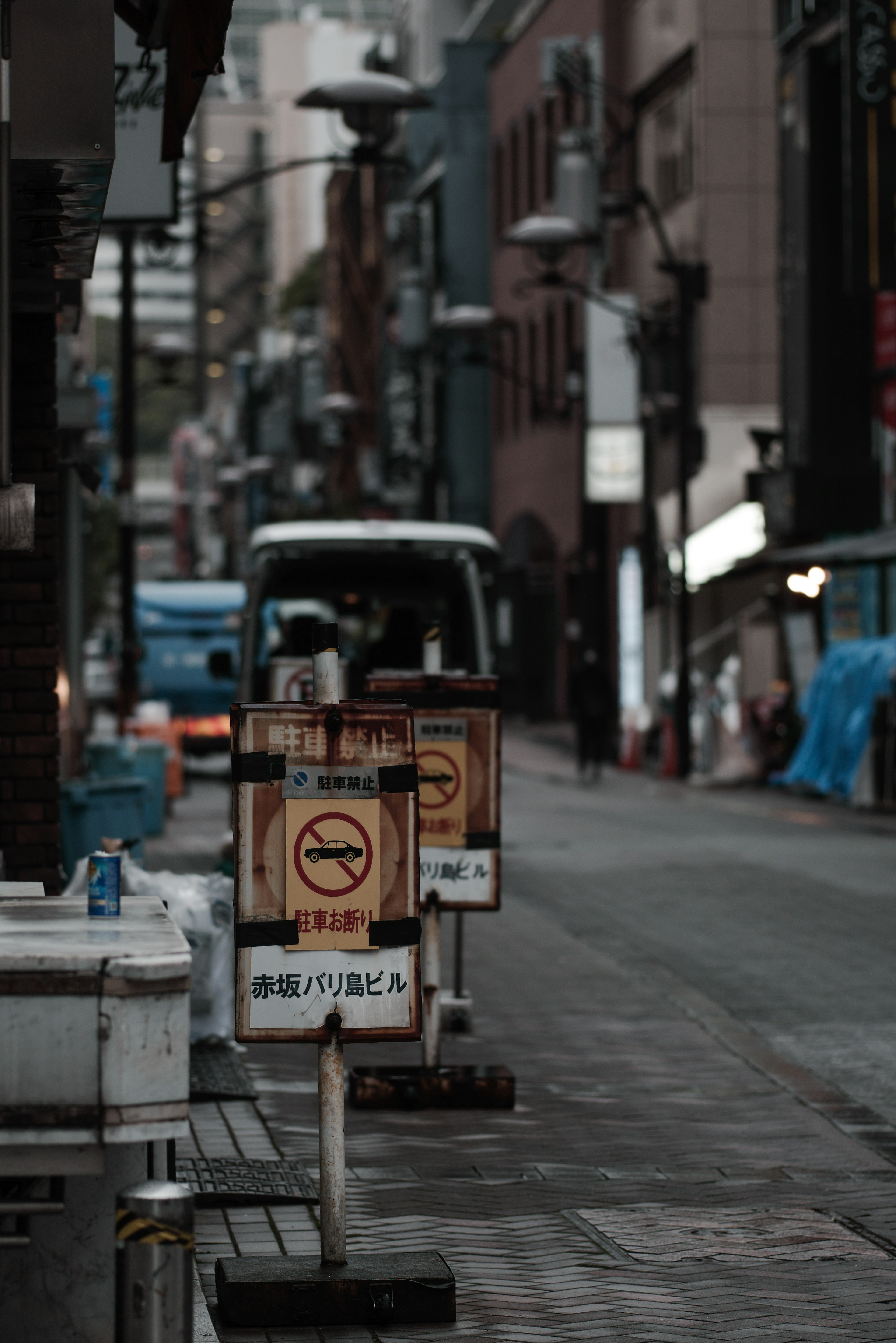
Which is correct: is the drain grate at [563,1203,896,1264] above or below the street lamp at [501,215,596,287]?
below

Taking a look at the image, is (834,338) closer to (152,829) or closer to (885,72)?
(885,72)

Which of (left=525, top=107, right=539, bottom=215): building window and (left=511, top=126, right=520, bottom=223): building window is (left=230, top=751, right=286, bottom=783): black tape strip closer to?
(left=525, top=107, right=539, bottom=215): building window

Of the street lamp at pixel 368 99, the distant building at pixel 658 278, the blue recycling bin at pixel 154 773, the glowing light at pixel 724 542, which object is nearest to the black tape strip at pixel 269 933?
the street lamp at pixel 368 99

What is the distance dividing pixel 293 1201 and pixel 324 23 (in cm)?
15257

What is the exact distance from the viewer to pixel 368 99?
16766 mm

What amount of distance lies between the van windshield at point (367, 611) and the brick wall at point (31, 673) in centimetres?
613

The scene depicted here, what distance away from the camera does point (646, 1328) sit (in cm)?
589

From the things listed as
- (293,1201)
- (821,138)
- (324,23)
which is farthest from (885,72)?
(324,23)

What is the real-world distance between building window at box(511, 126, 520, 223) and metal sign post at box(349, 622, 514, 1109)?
149 feet

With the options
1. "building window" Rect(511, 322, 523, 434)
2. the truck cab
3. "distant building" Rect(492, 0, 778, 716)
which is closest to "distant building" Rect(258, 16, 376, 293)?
"building window" Rect(511, 322, 523, 434)

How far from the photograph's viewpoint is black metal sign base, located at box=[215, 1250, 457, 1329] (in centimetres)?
591

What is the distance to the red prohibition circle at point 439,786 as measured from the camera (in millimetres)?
9094

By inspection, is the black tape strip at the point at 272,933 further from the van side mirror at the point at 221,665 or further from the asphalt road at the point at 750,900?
the van side mirror at the point at 221,665

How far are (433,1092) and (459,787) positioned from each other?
48.7 inches
